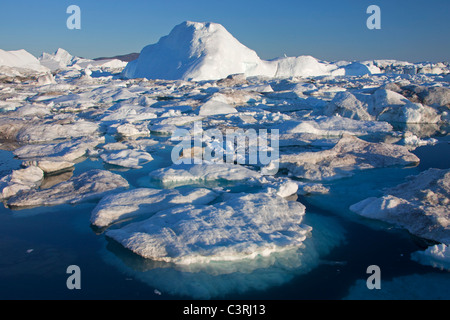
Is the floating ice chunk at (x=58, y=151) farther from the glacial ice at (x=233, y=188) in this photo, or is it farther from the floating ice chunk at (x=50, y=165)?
the floating ice chunk at (x=50, y=165)

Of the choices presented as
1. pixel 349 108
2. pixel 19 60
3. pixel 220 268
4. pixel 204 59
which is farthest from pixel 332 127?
pixel 19 60

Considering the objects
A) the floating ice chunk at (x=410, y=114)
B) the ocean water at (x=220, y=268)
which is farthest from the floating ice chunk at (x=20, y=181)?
the floating ice chunk at (x=410, y=114)

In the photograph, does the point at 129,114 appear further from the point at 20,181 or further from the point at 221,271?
the point at 221,271
